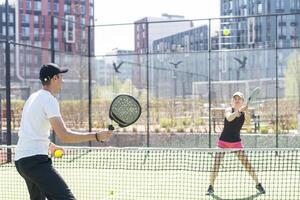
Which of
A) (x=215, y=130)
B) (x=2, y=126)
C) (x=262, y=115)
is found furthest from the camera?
(x=262, y=115)

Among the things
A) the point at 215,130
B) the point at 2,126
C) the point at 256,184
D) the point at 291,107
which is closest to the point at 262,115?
the point at 291,107

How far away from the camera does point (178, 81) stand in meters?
28.3

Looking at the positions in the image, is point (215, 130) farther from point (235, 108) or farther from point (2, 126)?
point (235, 108)

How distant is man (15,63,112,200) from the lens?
14.9 feet

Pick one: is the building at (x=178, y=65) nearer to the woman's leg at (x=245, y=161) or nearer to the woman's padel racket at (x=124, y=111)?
the woman's leg at (x=245, y=161)

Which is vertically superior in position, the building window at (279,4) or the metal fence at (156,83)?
the building window at (279,4)

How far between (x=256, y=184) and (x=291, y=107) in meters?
13.5

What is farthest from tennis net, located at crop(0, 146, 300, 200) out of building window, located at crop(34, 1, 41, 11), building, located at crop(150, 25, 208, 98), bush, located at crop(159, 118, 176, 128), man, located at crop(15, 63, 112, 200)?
building window, located at crop(34, 1, 41, 11)

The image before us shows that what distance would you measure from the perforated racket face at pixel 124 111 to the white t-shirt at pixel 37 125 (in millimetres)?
538

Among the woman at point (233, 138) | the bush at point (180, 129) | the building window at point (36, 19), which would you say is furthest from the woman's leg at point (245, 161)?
the building window at point (36, 19)

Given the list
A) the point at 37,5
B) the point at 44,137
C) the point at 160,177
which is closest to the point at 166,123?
the point at 160,177

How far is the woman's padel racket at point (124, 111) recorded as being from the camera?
194 inches

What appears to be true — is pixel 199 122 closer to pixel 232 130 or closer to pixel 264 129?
pixel 264 129

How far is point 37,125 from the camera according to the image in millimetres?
4668
